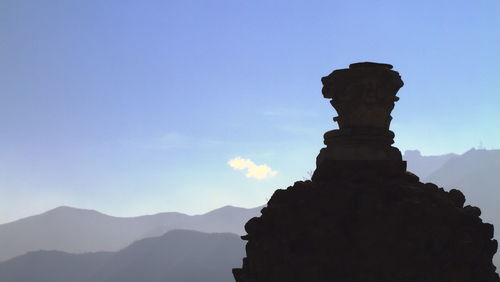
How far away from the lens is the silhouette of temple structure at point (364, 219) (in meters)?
9.52

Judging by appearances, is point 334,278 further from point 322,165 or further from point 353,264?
point 322,165

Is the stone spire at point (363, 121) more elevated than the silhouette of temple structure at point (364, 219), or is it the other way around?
the stone spire at point (363, 121)

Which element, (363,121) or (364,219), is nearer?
(364,219)

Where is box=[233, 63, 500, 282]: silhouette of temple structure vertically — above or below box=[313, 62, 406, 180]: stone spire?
below

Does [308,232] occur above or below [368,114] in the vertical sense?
below

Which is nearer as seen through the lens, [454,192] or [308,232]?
[308,232]

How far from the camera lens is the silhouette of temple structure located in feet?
31.2

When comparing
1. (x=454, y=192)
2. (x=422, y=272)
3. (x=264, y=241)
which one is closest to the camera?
(x=422, y=272)

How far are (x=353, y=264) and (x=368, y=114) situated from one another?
3.16 metres

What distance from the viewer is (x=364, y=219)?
9.76m

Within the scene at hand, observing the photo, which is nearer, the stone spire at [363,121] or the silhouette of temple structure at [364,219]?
the silhouette of temple structure at [364,219]

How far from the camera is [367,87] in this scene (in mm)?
10688

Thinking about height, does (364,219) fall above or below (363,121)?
below

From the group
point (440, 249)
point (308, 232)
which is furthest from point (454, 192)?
point (308, 232)
